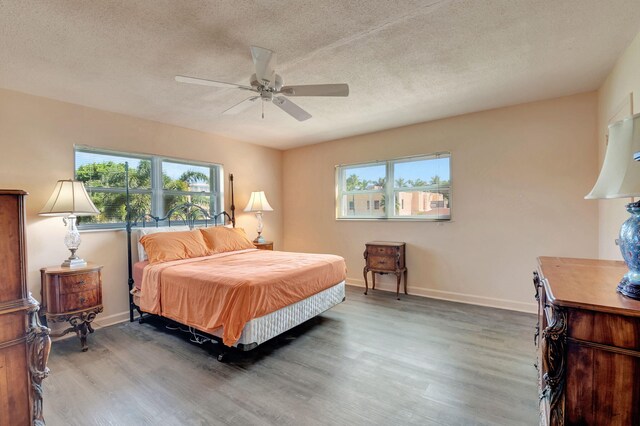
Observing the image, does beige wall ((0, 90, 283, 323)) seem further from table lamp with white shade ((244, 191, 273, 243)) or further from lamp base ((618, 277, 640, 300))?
lamp base ((618, 277, 640, 300))

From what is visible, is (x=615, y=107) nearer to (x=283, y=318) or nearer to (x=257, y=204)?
(x=283, y=318)

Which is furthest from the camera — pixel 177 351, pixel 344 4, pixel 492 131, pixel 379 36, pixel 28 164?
pixel 492 131

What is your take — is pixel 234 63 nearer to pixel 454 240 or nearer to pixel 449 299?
pixel 454 240

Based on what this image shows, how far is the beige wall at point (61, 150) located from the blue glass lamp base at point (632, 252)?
432 cm

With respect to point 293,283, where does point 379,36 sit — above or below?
above

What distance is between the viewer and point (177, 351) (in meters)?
2.61

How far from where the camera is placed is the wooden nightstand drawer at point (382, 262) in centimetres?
410

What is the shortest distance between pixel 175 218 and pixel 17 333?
3160 mm

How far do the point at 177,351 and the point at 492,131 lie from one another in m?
4.34

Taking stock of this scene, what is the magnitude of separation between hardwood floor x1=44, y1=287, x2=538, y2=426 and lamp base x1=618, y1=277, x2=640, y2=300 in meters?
1.11

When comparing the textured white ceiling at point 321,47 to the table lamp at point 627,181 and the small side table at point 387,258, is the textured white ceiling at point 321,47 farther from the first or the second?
the small side table at point 387,258

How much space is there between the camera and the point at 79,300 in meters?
2.72

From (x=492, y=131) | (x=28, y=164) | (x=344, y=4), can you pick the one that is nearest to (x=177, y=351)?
(x=28, y=164)

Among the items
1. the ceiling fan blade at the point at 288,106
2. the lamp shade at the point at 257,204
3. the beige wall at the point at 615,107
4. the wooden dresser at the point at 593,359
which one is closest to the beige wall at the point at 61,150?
the lamp shade at the point at 257,204
